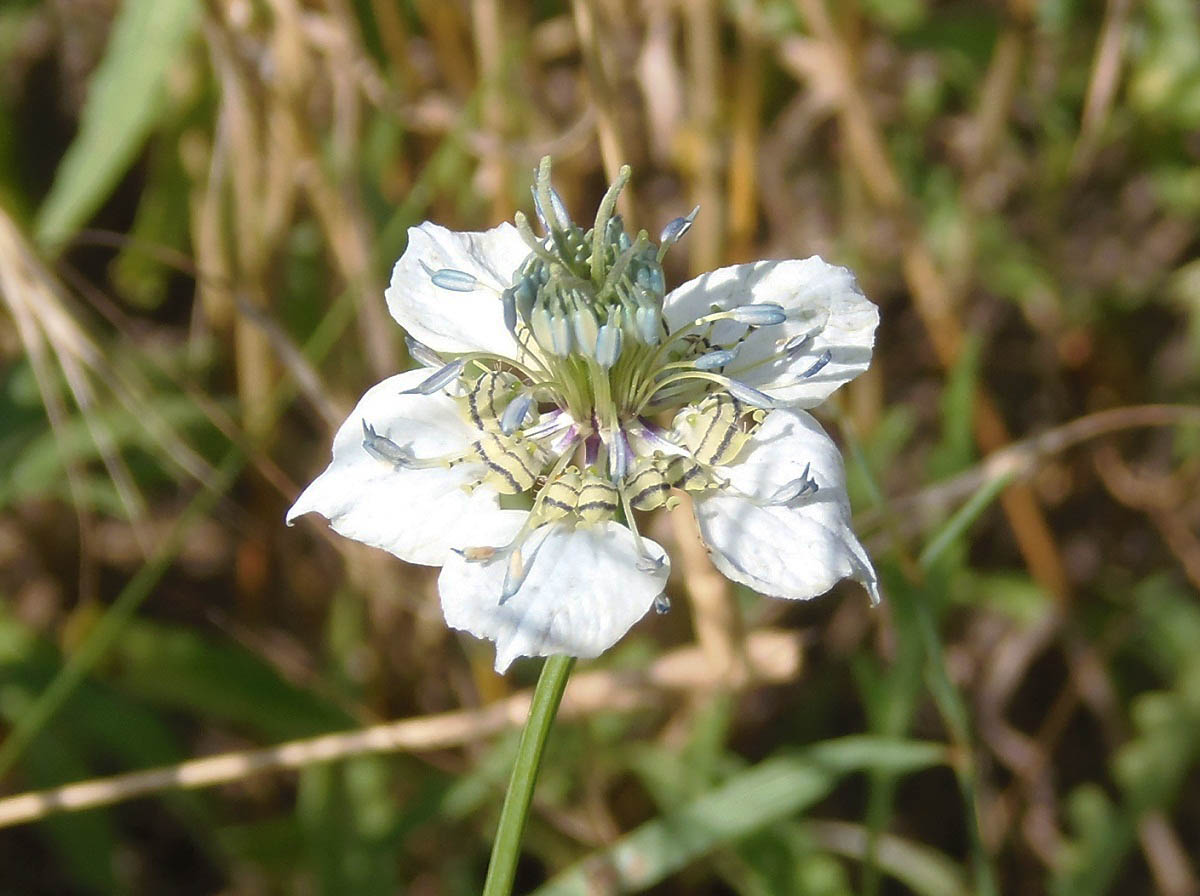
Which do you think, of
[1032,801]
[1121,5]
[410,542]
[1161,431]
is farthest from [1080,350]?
[410,542]

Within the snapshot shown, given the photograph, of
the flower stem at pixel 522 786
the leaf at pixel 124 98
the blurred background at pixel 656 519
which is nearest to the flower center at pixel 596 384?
the flower stem at pixel 522 786

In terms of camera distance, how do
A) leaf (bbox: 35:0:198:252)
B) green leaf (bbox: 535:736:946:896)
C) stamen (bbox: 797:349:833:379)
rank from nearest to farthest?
stamen (bbox: 797:349:833:379)
green leaf (bbox: 535:736:946:896)
leaf (bbox: 35:0:198:252)

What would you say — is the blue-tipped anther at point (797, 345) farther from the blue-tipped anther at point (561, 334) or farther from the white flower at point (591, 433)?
the blue-tipped anther at point (561, 334)

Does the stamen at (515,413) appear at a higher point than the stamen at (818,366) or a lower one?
higher

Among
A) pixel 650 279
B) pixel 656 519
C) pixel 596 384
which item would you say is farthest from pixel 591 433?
pixel 656 519

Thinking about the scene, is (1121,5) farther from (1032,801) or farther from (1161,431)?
(1032,801)

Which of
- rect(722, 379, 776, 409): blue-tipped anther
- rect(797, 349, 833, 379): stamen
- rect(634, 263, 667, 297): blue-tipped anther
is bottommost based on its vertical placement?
rect(797, 349, 833, 379): stamen

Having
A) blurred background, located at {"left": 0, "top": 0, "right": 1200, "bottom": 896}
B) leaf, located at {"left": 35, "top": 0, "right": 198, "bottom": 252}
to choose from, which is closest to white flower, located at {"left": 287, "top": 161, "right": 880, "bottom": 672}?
blurred background, located at {"left": 0, "top": 0, "right": 1200, "bottom": 896}

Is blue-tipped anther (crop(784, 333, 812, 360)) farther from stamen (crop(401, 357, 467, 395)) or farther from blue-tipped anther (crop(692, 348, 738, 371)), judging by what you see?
stamen (crop(401, 357, 467, 395))
